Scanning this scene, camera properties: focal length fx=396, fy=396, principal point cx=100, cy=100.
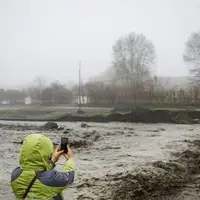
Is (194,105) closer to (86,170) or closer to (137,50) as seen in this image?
(137,50)

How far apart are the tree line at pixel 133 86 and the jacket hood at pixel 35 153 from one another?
50504 mm

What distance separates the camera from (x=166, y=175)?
11.3m

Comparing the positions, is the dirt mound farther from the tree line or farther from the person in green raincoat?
the person in green raincoat

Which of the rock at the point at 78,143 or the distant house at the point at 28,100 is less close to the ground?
the distant house at the point at 28,100

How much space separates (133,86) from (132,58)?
25.3 ft

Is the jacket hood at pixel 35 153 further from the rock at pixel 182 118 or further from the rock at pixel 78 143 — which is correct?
the rock at pixel 182 118

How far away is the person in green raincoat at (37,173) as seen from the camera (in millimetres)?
3531

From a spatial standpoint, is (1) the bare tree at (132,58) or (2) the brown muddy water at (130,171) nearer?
(2) the brown muddy water at (130,171)

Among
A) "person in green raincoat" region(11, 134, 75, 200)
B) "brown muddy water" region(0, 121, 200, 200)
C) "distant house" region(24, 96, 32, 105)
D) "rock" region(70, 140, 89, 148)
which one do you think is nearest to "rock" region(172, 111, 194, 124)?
"brown muddy water" region(0, 121, 200, 200)

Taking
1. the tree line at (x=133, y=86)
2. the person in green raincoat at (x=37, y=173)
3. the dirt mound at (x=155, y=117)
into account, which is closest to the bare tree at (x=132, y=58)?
the tree line at (x=133, y=86)

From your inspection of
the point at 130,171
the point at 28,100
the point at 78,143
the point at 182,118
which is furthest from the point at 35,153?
the point at 28,100

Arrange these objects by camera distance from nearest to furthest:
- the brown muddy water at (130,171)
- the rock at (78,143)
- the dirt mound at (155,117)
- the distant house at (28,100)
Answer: the brown muddy water at (130,171) → the rock at (78,143) → the dirt mound at (155,117) → the distant house at (28,100)

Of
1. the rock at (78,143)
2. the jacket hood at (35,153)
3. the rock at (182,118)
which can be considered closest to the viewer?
the jacket hood at (35,153)

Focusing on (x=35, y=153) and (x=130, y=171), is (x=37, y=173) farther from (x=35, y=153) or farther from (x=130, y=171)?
(x=130, y=171)
